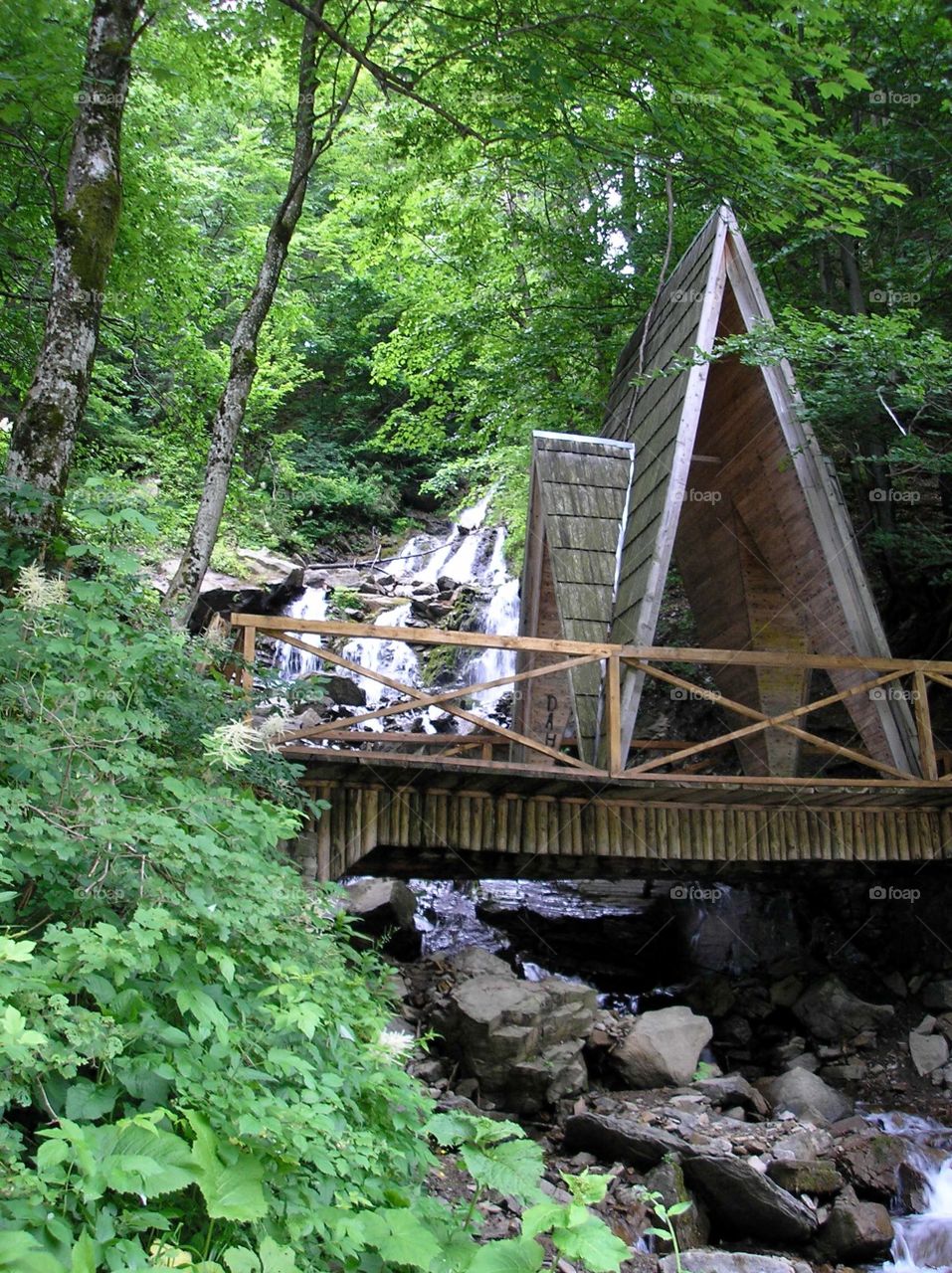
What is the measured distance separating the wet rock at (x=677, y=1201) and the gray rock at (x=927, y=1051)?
3567mm

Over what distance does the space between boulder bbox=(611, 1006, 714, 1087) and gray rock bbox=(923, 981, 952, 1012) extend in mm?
2866

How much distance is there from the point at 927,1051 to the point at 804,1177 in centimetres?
322

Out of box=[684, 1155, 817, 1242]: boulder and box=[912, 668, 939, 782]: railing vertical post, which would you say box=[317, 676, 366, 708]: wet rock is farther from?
box=[684, 1155, 817, 1242]: boulder

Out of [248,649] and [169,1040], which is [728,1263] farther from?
[248,649]

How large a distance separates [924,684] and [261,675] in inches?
221

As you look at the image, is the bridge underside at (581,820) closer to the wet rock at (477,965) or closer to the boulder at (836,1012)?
the wet rock at (477,965)

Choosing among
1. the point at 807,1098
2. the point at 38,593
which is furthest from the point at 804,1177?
the point at 38,593

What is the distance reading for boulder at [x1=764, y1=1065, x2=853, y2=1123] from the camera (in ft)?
24.5

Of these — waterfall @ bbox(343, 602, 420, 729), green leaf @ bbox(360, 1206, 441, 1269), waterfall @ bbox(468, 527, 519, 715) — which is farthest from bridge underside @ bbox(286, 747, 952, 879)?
waterfall @ bbox(343, 602, 420, 729)

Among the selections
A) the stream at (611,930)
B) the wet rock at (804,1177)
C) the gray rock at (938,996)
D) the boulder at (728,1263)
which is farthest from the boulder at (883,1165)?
the gray rock at (938,996)

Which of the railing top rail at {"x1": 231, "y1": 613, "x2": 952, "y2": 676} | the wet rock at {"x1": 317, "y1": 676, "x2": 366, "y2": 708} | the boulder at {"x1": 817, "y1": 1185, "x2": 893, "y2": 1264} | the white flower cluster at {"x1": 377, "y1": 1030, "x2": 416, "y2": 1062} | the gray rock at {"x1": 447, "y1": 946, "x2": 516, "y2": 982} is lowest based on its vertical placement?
the boulder at {"x1": 817, "y1": 1185, "x2": 893, "y2": 1264}

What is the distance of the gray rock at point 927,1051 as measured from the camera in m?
8.45

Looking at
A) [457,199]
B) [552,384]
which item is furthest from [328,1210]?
[457,199]

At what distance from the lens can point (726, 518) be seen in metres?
11.0
